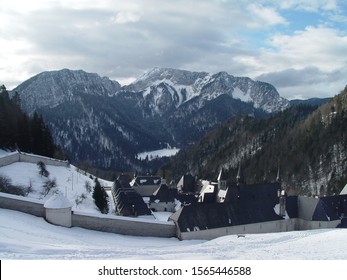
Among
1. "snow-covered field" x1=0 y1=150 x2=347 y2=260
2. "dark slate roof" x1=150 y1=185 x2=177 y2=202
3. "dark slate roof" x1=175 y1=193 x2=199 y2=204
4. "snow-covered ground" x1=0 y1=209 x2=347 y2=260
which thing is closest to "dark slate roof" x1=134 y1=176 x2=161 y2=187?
"dark slate roof" x1=175 y1=193 x2=199 y2=204

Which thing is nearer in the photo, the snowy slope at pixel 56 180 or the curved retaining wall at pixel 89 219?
the curved retaining wall at pixel 89 219

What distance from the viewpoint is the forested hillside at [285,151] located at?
105m

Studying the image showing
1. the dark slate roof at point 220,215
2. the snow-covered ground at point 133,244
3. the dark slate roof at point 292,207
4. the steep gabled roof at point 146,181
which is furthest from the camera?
the steep gabled roof at point 146,181

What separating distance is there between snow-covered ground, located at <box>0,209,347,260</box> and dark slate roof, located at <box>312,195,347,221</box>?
1471 centimetres

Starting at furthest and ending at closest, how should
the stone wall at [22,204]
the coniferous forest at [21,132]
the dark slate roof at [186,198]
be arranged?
the coniferous forest at [21,132], the dark slate roof at [186,198], the stone wall at [22,204]

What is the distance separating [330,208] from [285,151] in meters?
72.3

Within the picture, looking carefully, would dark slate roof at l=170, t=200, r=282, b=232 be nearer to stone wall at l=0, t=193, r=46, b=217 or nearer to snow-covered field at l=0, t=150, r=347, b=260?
snow-covered field at l=0, t=150, r=347, b=260

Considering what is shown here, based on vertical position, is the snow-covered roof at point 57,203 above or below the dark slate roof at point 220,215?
above

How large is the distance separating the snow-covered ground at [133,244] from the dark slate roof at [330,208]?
1471cm

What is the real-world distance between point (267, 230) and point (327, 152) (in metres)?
68.5

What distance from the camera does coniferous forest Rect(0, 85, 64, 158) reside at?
217ft

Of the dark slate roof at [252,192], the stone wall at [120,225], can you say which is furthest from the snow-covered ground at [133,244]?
the dark slate roof at [252,192]

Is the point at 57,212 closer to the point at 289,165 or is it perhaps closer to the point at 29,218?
the point at 29,218

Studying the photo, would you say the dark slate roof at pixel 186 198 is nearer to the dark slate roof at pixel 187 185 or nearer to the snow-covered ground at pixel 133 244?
the dark slate roof at pixel 187 185
